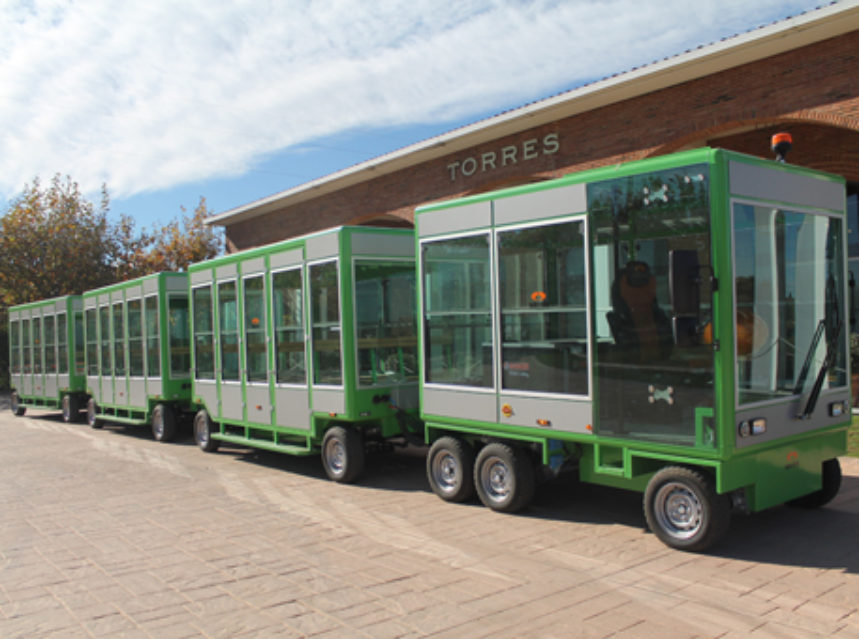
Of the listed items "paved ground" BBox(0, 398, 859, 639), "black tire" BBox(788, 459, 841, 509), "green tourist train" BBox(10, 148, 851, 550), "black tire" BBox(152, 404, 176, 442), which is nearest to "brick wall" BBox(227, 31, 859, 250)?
"green tourist train" BBox(10, 148, 851, 550)

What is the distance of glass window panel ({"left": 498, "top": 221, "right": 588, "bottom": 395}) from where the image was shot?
Answer: 6.53 metres

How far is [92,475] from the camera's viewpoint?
1063 centimetres

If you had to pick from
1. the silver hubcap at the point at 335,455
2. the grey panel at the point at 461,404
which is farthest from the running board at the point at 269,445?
the grey panel at the point at 461,404

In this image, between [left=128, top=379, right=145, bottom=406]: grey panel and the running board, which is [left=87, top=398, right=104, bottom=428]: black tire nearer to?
[left=128, top=379, right=145, bottom=406]: grey panel

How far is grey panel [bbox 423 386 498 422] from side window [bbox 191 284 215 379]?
5.23m

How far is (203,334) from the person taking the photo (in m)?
12.3

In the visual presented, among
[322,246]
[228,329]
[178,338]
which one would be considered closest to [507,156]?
[228,329]

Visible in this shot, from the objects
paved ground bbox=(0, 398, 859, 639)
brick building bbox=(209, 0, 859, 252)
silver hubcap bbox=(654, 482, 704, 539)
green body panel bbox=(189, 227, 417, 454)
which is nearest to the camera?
paved ground bbox=(0, 398, 859, 639)

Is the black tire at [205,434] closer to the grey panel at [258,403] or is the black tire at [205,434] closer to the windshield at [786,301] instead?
the grey panel at [258,403]

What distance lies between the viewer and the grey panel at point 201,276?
1193 cm

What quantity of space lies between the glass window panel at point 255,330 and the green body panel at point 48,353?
8.84m

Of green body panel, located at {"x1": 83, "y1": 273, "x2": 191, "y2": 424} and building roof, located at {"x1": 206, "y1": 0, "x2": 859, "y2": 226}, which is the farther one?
green body panel, located at {"x1": 83, "y1": 273, "x2": 191, "y2": 424}

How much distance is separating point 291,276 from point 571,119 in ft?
22.9

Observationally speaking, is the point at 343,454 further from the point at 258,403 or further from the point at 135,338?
the point at 135,338
